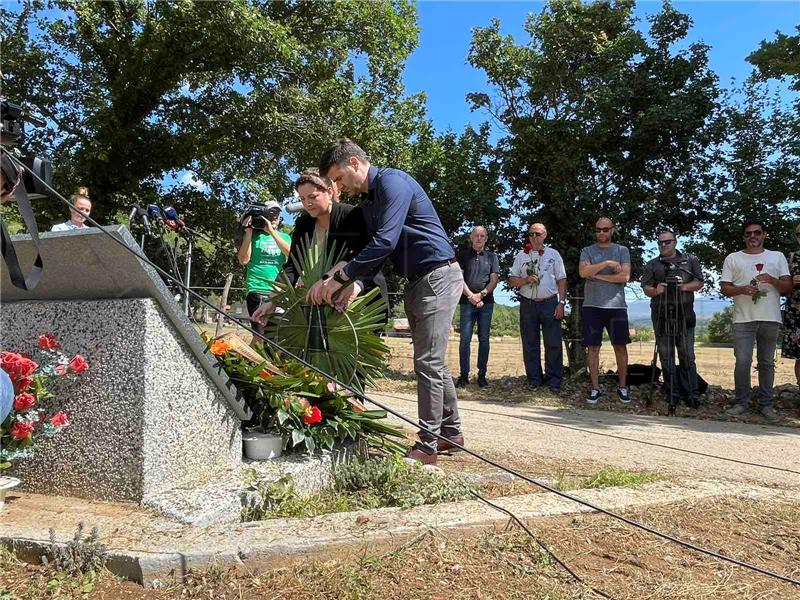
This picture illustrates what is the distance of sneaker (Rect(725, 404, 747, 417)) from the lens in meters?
6.65

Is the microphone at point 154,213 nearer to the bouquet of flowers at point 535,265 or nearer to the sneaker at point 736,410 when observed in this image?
the bouquet of flowers at point 535,265

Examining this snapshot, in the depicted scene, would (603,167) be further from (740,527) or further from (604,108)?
(740,527)

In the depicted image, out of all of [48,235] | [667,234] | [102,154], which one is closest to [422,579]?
[48,235]

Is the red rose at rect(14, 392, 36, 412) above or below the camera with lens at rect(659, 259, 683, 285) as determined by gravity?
below

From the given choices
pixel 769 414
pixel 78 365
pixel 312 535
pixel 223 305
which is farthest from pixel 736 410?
pixel 78 365

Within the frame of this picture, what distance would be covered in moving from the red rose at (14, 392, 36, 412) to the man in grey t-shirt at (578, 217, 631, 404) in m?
6.09

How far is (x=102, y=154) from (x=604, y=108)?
11001 millimetres

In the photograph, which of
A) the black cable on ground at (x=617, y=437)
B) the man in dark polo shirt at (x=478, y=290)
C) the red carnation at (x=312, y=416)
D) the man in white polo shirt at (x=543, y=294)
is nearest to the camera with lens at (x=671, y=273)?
the man in white polo shirt at (x=543, y=294)

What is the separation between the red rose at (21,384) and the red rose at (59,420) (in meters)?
0.16

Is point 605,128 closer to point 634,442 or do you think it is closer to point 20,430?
point 634,442

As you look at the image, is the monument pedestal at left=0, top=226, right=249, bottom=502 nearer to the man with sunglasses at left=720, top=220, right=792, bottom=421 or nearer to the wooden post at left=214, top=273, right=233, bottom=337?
the wooden post at left=214, top=273, right=233, bottom=337

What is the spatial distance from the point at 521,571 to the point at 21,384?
2.08 meters

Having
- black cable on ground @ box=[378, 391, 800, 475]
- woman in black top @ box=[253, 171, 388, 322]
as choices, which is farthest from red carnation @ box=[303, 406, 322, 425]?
black cable on ground @ box=[378, 391, 800, 475]

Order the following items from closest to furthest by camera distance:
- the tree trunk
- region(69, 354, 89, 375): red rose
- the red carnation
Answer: region(69, 354, 89, 375): red rose
the red carnation
the tree trunk
